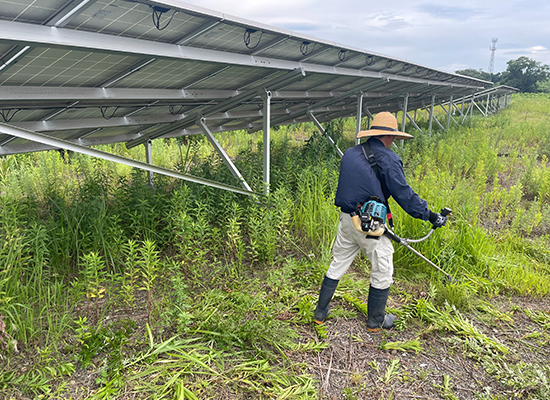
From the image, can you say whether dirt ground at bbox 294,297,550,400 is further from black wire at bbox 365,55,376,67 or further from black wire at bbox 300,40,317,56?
black wire at bbox 365,55,376,67

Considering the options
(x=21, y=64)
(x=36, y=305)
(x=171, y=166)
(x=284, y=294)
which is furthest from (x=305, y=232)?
(x=171, y=166)

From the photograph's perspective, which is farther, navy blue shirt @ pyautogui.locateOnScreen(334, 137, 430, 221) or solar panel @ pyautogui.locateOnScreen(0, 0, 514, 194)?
navy blue shirt @ pyautogui.locateOnScreen(334, 137, 430, 221)

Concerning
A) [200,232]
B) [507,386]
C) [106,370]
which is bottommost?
[507,386]

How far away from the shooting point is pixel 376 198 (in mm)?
3396

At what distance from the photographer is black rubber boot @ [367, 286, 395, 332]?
11.7 feet

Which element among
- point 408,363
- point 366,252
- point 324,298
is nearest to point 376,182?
point 366,252

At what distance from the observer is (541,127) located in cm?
1644

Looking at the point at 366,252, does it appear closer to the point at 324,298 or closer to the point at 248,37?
the point at 324,298

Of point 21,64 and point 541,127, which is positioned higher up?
point 21,64

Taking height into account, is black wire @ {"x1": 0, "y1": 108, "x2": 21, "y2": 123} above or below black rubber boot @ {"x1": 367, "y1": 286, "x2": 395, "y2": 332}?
above

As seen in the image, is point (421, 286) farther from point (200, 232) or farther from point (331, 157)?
point (331, 157)

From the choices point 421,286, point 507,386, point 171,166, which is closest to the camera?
point 507,386

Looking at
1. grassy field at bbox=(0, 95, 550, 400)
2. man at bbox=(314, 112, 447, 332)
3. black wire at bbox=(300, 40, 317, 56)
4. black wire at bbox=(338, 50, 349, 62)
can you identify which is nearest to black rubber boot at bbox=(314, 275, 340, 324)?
man at bbox=(314, 112, 447, 332)

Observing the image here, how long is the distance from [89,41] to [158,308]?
234 cm
